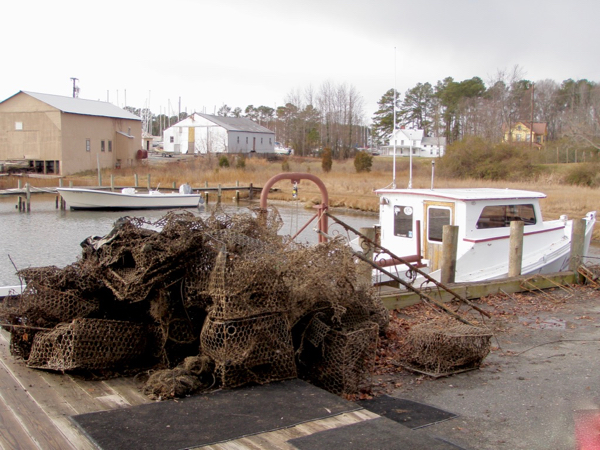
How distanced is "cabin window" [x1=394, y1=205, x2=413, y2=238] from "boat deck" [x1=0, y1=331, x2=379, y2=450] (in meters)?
9.54

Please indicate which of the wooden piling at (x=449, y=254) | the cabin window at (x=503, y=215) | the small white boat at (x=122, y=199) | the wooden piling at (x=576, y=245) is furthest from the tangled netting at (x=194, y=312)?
the small white boat at (x=122, y=199)

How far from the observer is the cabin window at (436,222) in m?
13.3

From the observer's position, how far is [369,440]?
389 centimetres

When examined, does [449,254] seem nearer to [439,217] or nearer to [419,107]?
[439,217]

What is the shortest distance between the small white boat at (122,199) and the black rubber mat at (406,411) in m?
34.4

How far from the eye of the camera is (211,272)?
5160 mm

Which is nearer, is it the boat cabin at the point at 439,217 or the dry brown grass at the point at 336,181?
the boat cabin at the point at 439,217

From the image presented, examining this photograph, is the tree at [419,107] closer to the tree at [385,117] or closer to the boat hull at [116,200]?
the tree at [385,117]

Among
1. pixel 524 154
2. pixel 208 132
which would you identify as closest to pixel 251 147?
pixel 208 132

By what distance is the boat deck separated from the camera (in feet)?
12.8

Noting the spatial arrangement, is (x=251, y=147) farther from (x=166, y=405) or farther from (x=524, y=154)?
(x=166, y=405)

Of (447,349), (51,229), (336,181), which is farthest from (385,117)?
(447,349)

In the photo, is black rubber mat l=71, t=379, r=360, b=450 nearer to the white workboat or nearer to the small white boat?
the white workboat

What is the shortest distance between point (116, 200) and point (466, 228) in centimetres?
2950
